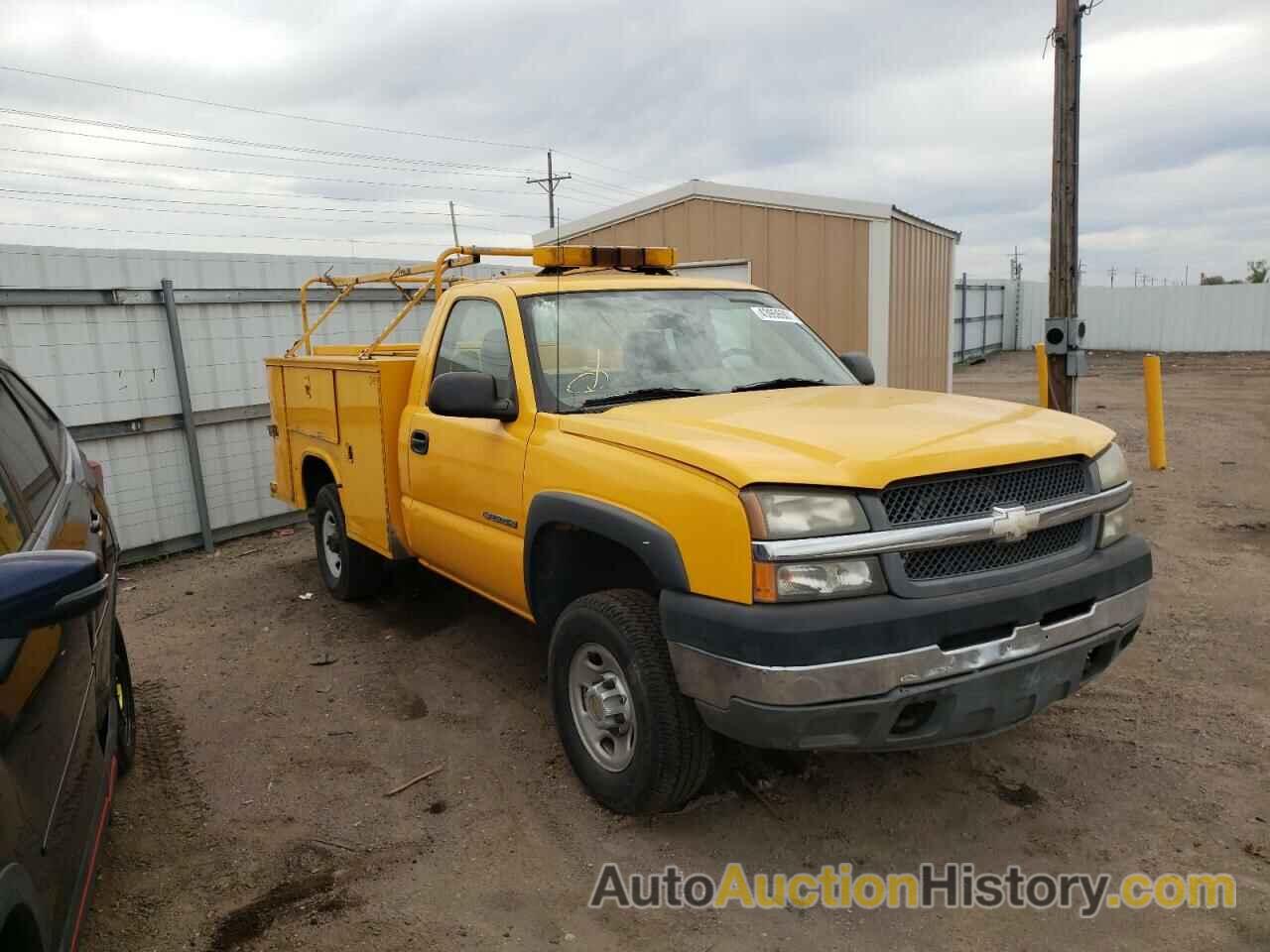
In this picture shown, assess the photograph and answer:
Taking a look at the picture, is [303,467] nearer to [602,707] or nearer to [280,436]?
[280,436]

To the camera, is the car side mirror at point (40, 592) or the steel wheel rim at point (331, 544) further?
the steel wheel rim at point (331, 544)

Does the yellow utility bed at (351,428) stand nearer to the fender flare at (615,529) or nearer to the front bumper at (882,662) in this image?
the fender flare at (615,529)

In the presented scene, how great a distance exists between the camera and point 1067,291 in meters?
8.52

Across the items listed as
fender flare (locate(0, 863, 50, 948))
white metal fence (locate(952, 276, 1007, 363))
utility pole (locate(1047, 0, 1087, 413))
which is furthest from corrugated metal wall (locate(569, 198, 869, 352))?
white metal fence (locate(952, 276, 1007, 363))

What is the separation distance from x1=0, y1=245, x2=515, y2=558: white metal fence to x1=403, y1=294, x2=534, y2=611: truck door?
13.2 ft

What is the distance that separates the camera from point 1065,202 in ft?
27.7

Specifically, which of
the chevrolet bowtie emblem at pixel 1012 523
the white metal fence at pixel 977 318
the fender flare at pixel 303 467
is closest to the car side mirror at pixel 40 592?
the chevrolet bowtie emblem at pixel 1012 523

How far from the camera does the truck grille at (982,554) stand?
289 centimetres

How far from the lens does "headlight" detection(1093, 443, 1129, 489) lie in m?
3.42

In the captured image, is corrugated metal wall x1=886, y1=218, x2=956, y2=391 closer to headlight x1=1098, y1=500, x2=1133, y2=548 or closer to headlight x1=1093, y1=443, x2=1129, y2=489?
headlight x1=1093, y1=443, x2=1129, y2=489

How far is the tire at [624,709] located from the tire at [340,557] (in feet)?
8.75

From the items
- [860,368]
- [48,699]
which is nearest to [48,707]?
[48,699]

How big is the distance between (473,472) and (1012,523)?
7.53ft

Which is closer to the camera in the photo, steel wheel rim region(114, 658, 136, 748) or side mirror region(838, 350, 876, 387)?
steel wheel rim region(114, 658, 136, 748)
